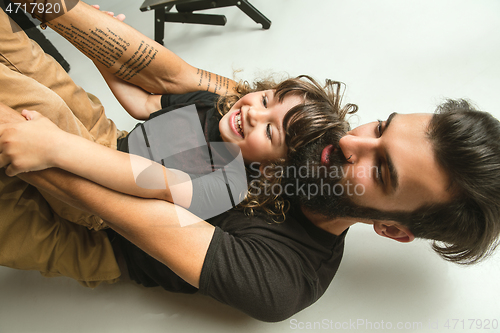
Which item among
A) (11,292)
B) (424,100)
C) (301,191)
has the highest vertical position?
(424,100)

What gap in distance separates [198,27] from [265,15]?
400 mm

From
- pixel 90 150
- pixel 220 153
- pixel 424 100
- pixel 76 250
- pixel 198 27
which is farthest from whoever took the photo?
pixel 198 27

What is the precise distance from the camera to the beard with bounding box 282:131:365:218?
829 millimetres

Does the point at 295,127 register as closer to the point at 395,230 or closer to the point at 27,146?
A: the point at 395,230

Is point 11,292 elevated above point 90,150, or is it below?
below

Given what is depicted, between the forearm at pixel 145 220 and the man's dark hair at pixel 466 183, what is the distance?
0.50m

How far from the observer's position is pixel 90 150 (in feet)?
2.48

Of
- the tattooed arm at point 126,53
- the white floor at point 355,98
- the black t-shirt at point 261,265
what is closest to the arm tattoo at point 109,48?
the tattooed arm at point 126,53

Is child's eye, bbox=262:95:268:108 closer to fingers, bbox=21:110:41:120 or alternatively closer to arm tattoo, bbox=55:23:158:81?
arm tattoo, bbox=55:23:158:81

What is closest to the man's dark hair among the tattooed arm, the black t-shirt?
the black t-shirt

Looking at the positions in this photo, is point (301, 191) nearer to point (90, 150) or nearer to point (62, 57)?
point (90, 150)

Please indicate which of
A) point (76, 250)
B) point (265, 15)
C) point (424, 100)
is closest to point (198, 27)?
point (265, 15)

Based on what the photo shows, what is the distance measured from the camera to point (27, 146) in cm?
69

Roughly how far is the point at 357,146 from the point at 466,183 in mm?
243
